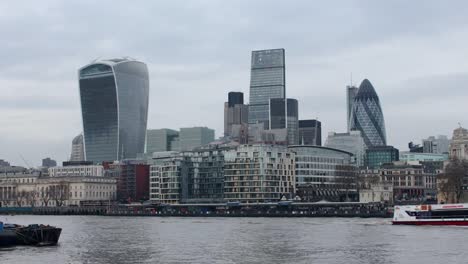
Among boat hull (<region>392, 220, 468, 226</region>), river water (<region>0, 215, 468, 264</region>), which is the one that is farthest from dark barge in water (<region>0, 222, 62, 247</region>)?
boat hull (<region>392, 220, 468, 226</region>)

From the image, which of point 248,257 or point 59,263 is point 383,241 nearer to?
point 248,257

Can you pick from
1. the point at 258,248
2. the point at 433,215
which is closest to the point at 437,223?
the point at 433,215

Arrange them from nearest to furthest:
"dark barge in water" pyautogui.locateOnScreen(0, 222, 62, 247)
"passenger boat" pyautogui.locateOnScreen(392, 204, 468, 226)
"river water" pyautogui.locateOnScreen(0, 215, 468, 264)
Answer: "river water" pyautogui.locateOnScreen(0, 215, 468, 264), "dark barge in water" pyautogui.locateOnScreen(0, 222, 62, 247), "passenger boat" pyautogui.locateOnScreen(392, 204, 468, 226)

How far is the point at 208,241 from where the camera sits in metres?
107

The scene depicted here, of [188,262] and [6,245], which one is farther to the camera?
[6,245]

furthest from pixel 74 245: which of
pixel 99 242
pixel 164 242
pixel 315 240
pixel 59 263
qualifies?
pixel 315 240

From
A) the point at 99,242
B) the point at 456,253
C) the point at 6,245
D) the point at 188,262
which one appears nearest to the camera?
the point at 188,262

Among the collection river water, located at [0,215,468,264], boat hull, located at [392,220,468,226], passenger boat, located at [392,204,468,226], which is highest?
passenger boat, located at [392,204,468,226]

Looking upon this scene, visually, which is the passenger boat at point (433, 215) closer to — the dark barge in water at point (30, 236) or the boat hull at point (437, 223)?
the boat hull at point (437, 223)

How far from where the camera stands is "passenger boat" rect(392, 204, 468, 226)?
137 metres

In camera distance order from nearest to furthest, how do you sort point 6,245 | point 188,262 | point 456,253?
point 188,262 → point 456,253 → point 6,245

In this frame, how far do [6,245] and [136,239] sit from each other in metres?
19.2

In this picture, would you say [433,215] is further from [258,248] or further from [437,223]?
[258,248]

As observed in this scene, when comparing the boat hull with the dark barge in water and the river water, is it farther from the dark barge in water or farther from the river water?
the dark barge in water
